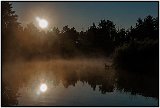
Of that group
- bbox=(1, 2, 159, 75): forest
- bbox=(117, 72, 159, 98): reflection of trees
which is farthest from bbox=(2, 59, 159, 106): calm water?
bbox=(1, 2, 159, 75): forest

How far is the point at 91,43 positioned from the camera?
3664 inches

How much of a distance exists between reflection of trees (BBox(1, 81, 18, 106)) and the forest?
12.6 metres

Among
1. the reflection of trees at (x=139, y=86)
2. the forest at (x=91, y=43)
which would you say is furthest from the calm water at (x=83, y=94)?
the forest at (x=91, y=43)

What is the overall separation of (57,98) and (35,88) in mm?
3737

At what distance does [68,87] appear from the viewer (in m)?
21.8

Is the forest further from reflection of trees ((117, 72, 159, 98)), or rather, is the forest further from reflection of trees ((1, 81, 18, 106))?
reflection of trees ((1, 81, 18, 106))

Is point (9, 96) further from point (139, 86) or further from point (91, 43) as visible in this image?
point (91, 43)

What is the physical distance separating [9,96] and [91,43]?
75854 mm

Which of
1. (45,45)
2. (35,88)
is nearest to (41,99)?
(35,88)

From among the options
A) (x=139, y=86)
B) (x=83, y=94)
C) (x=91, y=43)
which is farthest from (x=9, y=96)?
(x=91, y=43)

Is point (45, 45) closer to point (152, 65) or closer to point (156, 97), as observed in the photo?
point (152, 65)

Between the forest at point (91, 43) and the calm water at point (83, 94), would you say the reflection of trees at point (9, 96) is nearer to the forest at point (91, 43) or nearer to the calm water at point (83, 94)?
the calm water at point (83, 94)

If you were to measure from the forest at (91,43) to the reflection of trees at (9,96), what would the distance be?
12.6 m

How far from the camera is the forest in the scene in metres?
30.8
